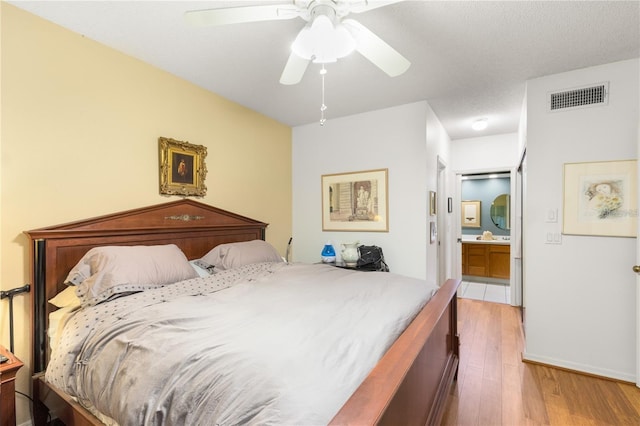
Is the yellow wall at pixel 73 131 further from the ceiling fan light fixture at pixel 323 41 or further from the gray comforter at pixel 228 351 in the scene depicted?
the ceiling fan light fixture at pixel 323 41

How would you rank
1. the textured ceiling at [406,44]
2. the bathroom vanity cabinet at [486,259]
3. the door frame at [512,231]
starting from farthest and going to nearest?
the bathroom vanity cabinet at [486,259] < the door frame at [512,231] < the textured ceiling at [406,44]

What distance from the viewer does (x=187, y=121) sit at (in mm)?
2771

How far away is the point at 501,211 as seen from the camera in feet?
20.8

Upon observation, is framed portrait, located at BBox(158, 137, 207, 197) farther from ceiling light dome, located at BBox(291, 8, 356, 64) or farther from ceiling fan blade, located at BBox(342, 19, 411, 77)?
ceiling fan blade, located at BBox(342, 19, 411, 77)

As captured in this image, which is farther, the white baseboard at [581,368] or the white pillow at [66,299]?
the white baseboard at [581,368]

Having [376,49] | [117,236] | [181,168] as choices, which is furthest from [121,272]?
[376,49]

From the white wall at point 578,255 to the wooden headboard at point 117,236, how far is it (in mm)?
2886

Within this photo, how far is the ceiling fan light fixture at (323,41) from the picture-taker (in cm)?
145

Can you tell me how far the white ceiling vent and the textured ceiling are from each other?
7.4 inches

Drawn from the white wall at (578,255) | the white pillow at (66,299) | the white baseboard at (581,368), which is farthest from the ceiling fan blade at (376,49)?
the white baseboard at (581,368)

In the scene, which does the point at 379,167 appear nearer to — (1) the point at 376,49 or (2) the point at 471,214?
(1) the point at 376,49

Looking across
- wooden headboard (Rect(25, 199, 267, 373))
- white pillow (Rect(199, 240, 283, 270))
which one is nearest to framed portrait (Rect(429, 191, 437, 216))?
white pillow (Rect(199, 240, 283, 270))

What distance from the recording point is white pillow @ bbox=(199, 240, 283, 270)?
2.61 meters

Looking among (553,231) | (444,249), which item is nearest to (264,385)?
(553,231)
